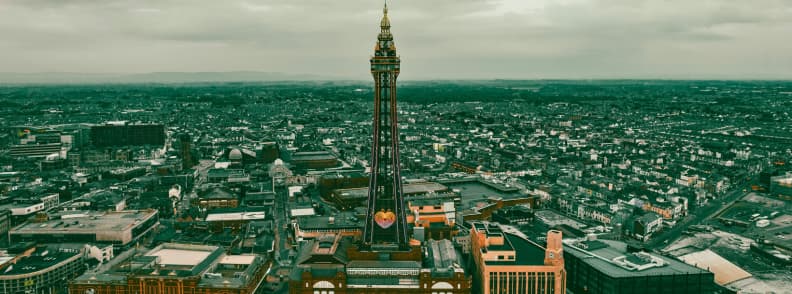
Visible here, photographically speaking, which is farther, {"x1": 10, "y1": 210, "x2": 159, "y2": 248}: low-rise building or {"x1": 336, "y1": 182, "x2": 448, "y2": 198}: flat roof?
{"x1": 336, "y1": 182, "x2": 448, "y2": 198}: flat roof

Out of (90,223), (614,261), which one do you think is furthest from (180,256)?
(614,261)

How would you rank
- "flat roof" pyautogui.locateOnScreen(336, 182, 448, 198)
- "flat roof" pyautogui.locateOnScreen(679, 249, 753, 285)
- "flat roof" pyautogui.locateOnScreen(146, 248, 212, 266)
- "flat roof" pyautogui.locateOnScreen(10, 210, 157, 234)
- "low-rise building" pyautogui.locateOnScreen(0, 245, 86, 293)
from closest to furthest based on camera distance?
"low-rise building" pyautogui.locateOnScreen(0, 245, 86, 293)
"flat roof" pyautogui.locateOnScreen(146, 248, 212, 266)
"flat roof" pyautogui.locateOnScreen(679, 249, 753, 285)
"flat roof" pyautogui.locateOnScreen(10, 210, 157, 234)
"flat roof" pyautogui.locateOnScreen(336, 182, 448, 198)

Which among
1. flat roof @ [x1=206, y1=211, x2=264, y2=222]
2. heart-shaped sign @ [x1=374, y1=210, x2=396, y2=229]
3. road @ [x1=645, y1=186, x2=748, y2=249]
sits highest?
heart-shaped sign @ [x1=374, y1=210, x2=396, y2=229]

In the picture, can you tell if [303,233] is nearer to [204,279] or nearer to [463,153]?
[204,279]

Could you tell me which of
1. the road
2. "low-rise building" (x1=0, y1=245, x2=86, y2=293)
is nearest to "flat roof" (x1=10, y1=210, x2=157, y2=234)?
"low-rise building" (x1=0, y1=245, x2=86, y2=293)

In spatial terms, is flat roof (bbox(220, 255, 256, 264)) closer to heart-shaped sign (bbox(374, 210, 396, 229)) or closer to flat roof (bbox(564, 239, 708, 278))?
heart-shaped sign (bbox(374, 210, 396, 229))

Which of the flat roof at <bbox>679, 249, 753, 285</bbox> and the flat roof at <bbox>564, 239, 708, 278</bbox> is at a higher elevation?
the flat roof at <bbox>564, 239, 708, 278</bbox>

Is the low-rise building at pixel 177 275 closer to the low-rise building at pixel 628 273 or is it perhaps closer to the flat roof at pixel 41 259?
the flat roof at pixel 41 259

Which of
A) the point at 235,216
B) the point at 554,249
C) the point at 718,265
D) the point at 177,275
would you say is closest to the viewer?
the point at 554,249

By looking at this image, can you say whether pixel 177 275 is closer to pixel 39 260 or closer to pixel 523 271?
pixel 39 260
